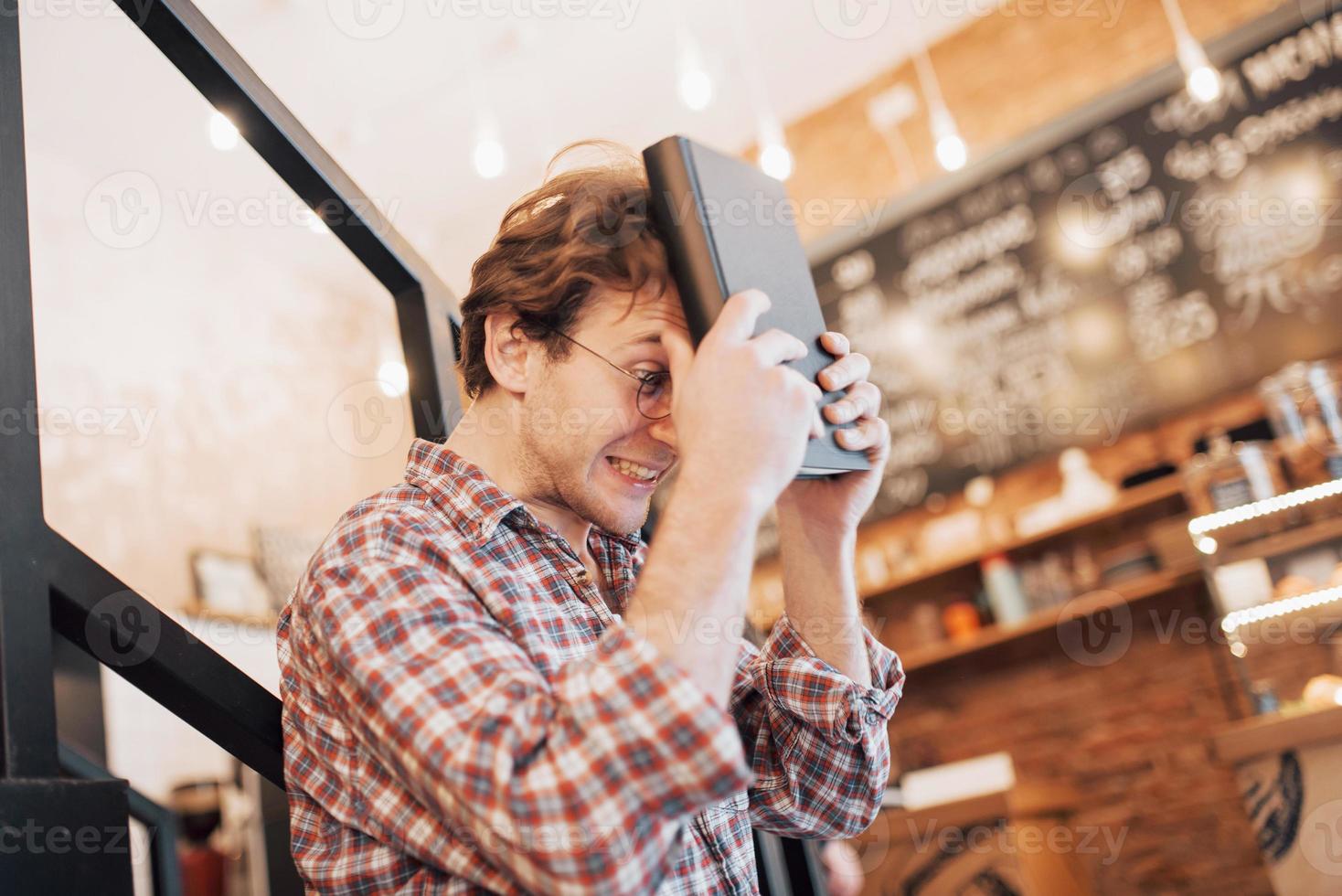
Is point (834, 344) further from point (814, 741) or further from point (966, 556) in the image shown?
point (966, 556)

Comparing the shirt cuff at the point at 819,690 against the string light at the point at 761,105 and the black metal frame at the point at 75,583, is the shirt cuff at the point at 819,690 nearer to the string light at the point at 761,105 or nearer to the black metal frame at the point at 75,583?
the black metal frame at the point at 75,583

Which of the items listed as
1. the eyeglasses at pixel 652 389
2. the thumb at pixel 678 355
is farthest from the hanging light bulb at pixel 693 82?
the thumb at pixel 678 355

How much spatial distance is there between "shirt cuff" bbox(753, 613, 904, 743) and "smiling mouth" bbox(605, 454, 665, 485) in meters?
0.25

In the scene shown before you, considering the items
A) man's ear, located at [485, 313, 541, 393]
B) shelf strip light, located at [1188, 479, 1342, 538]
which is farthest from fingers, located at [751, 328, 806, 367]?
shelf strip light, located at [1188, 479, 1342, 538]

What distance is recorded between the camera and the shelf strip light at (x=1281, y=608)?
9.11ft

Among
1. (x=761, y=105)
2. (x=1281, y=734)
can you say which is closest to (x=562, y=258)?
(x=1281, y=734)

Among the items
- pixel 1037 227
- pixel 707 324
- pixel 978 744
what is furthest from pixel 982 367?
pixel 707 324

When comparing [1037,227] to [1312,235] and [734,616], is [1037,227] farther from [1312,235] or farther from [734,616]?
[734,616]

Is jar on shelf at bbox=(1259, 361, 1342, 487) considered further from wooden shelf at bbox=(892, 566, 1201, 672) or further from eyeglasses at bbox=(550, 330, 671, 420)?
eyeglasses at bbox=(550, 330, 671, 420)

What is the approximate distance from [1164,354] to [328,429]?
3.40m

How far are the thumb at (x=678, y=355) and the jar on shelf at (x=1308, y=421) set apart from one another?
253 cm

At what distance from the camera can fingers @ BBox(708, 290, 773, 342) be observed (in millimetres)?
967

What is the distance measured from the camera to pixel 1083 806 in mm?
3520

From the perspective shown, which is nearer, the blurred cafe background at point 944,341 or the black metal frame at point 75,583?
the black metal frame at point 75,583
